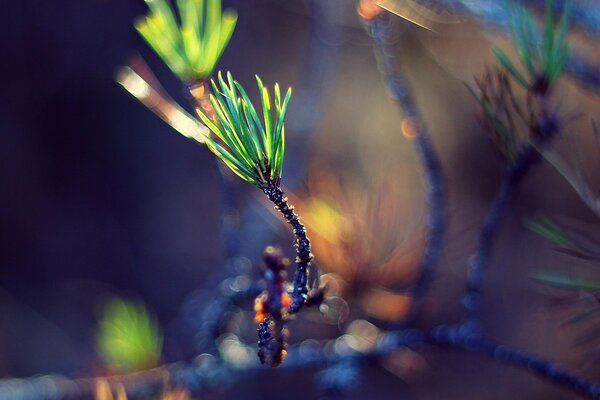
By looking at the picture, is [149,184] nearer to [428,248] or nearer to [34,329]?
[34,329]

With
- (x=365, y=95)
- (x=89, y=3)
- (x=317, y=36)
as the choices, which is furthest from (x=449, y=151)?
(x=89, y=3)

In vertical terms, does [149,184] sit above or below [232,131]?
above

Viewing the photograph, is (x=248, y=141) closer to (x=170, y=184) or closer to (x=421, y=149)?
(x=421, y=149)

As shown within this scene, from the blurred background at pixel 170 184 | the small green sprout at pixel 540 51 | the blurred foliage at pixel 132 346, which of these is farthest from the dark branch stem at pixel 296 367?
the blurred background at pixel 170 184

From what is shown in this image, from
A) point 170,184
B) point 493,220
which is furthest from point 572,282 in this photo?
point 170,184

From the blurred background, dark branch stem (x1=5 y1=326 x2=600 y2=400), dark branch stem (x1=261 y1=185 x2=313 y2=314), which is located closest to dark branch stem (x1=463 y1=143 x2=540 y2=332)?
dark branch stem (x1=5 y1=326 x2=600 y2=400)

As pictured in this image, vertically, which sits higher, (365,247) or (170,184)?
(170,184)

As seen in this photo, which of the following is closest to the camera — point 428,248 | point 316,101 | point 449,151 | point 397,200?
point 428,248
